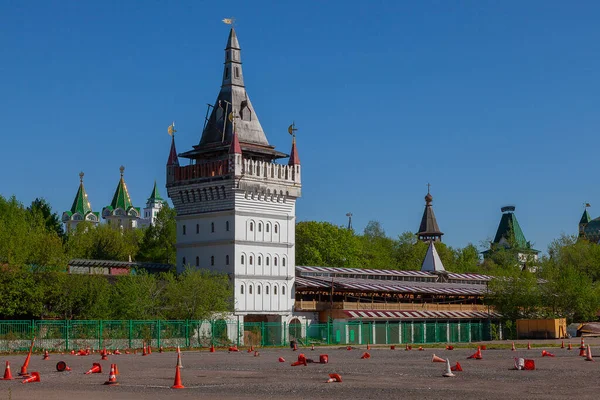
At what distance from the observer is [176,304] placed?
80.9 metres

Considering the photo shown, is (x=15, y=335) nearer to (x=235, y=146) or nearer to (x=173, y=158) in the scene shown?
(x=235, y=146)

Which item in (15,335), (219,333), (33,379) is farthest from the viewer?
(219,333)

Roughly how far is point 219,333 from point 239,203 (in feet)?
43.2

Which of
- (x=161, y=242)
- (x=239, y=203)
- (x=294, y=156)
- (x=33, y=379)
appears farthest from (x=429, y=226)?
(x=33, y=379)

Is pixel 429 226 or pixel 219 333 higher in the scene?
pixel 429 226

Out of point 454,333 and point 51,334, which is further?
point 454,333

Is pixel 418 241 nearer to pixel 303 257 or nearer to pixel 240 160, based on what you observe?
pixel 303 257

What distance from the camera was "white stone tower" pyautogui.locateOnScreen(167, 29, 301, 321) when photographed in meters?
88.8

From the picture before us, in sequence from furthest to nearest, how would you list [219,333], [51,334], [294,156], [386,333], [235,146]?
[294,156]
[386,333]
[235,146]
[219,333]
[51,334]

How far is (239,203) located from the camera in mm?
88562

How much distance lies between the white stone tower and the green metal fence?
15.5ft

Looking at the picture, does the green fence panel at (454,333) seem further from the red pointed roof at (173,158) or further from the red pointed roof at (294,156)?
the red pointed roof at (173,158)

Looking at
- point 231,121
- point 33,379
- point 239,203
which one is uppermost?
point 231,121

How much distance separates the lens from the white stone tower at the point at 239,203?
8875 cm
